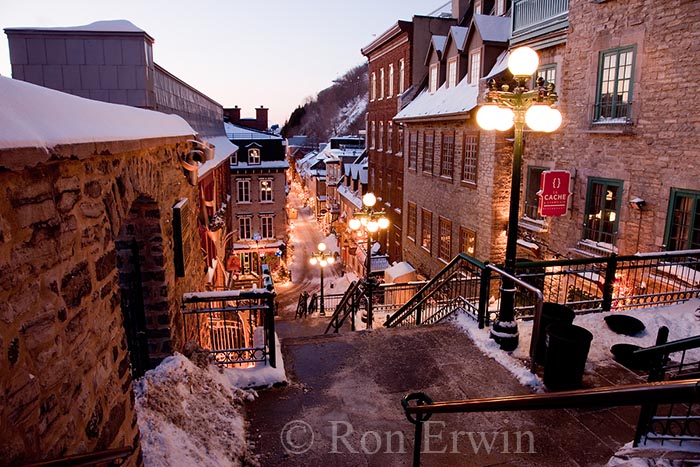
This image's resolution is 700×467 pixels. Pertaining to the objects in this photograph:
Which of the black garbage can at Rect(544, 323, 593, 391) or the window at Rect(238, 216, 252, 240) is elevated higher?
the black garbage can at Rect(544, 323, 593, 391)

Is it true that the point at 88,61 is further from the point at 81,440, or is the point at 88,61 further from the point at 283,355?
the point at 81,440

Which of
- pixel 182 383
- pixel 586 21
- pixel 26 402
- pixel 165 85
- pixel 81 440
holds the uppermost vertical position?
pixel 586 21

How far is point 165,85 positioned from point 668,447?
34.8ft

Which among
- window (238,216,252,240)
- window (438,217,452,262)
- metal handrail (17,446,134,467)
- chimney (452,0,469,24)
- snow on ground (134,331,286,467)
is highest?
chimney (452,0,469,24)

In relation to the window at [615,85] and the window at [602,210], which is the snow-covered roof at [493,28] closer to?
the window at [615,85]

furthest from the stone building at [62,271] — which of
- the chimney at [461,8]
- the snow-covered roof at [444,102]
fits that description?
the chimney at [461,8]

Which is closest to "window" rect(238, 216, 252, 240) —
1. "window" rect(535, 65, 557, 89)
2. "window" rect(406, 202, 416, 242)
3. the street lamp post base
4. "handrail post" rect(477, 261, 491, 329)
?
"window" rect(406, 202, 416, 242)

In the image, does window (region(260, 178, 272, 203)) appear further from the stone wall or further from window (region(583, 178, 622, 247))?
the stone wall

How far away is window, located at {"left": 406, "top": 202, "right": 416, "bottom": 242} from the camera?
24.3m

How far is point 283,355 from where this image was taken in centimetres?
708

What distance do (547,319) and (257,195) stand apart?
2833 cm

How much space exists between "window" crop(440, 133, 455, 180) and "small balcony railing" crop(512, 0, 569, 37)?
5.07m

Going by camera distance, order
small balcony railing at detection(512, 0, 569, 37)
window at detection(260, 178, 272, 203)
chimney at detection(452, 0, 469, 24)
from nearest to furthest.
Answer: small balcony railing at detection(512, 0, 569, 37)
chimney at detection(452, 0, 469, 24)
window at detection(260, 178, 272, 203)

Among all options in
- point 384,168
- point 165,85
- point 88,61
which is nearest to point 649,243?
point 165,85
